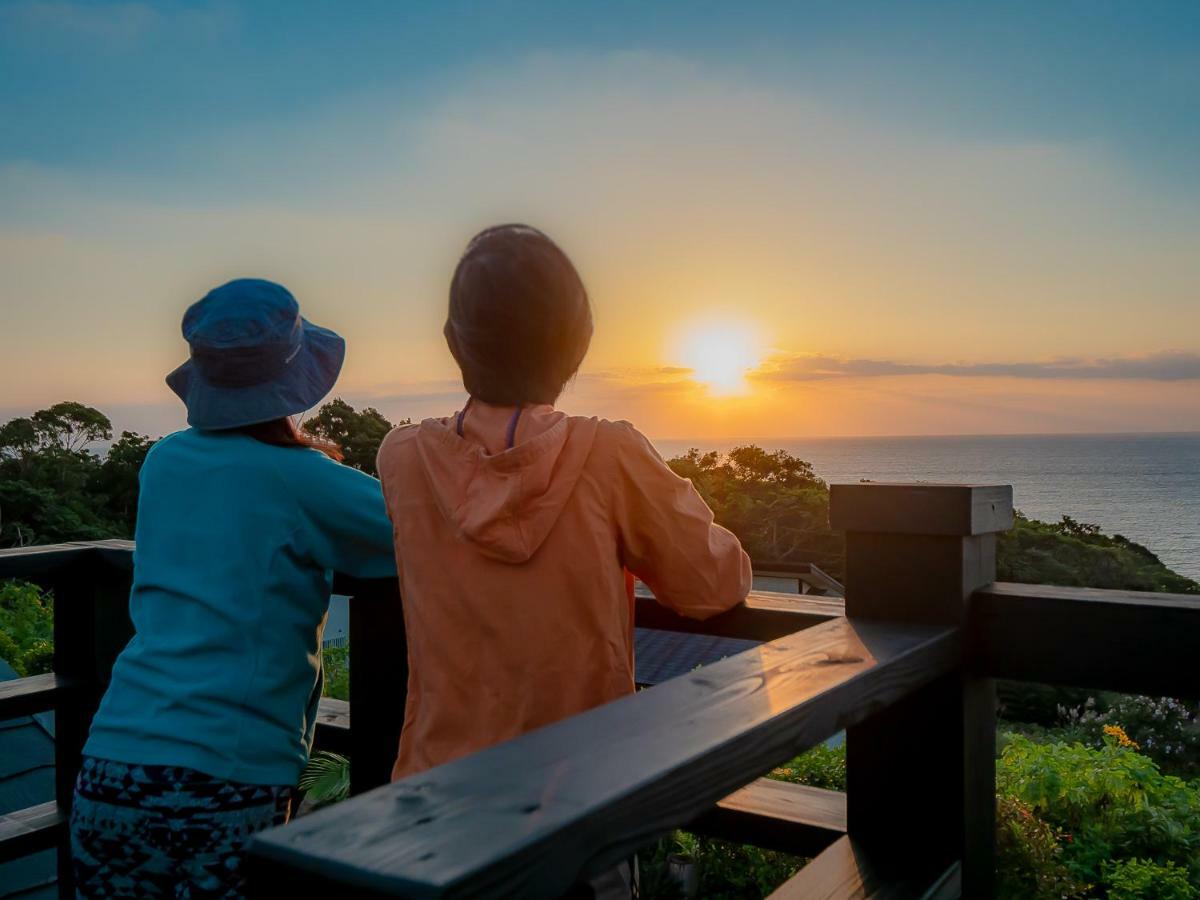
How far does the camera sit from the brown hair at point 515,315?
1389 millimetres

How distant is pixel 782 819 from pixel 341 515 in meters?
0.95

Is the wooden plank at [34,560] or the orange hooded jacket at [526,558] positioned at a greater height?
the orange hooded jacket at [526,558]

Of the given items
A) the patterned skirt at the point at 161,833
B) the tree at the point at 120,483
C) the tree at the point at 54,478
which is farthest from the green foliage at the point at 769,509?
the patterned skirt at the point at 161,833

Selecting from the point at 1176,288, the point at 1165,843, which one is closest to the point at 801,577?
the point at 1165,843

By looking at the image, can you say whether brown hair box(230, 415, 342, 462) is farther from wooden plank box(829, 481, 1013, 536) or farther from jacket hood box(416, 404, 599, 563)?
wooden plank box(829, 481, 1013, 536)

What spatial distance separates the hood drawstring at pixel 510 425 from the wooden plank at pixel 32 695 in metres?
1.63

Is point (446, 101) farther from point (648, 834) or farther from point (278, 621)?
point (648, 834)

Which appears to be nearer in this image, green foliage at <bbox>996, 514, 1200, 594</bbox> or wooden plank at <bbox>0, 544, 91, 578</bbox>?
wooden plank at <bbox>0, 544, 91, 578</bbox>

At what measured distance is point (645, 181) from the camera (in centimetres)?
1997

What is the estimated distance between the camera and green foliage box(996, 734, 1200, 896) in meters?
3.93

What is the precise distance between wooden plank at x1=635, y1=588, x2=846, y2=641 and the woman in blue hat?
480 millimetres

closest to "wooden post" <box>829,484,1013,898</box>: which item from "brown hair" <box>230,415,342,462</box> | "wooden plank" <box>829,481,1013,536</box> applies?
"wooden plank" <box>829,481,1013,536</box>

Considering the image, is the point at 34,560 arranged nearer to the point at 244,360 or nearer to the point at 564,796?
the point at 244,360

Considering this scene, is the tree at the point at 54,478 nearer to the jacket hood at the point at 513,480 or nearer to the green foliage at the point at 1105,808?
the green foliage at the point at 1105,808
